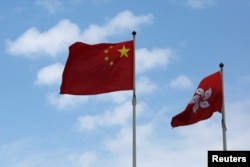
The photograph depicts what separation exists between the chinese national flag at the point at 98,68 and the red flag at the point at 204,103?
3292mm

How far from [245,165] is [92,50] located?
1005 centimetres

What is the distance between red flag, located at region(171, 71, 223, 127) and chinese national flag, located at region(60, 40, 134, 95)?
3292mm

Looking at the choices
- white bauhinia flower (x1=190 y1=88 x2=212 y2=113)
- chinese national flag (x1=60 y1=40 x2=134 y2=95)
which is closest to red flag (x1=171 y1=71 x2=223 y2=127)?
white bauhinia flower (x1=190 y1=88 x2=212 y2=113)

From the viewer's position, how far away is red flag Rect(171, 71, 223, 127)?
1646 inches

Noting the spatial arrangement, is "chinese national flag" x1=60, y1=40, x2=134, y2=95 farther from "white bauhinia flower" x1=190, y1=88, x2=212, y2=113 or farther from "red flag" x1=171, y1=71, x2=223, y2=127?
"white bauhinia flower" x1=190, y1=88, x2=212, y2=113

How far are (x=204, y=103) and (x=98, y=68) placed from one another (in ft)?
19.3

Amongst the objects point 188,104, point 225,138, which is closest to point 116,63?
point 188,104

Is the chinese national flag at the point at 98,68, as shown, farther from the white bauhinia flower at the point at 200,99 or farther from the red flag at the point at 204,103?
the white bauhinia flower at the point at 200,99

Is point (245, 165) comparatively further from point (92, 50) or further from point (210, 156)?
point (92, 50)

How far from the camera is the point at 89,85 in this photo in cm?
4153

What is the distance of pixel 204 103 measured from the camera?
4219 cm

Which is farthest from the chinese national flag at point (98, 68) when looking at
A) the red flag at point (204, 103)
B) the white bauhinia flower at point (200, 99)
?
the white bauhinia flower at point (200, 99)

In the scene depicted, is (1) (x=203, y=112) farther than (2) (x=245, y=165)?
Yes

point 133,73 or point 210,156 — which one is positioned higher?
point 133,73
